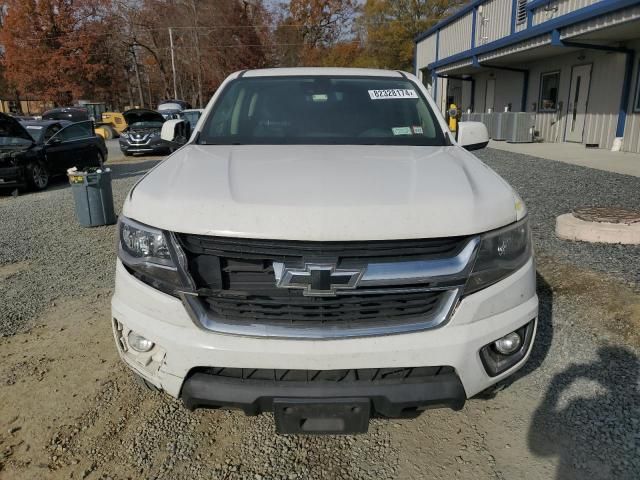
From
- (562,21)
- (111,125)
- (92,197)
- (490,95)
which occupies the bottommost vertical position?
(111,125)

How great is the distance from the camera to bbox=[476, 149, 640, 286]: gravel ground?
4.60 meters

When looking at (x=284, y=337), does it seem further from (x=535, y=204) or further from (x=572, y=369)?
(x=535, y=204)

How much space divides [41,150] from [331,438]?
10086 mm

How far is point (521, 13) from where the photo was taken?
1777cm

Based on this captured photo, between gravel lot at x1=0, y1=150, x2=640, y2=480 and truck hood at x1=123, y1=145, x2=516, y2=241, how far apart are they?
3.06 ft

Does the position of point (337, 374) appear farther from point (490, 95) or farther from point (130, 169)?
point (490, 95)

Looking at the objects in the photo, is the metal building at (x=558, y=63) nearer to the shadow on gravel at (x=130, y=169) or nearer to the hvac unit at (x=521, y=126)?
the hvac unit at (x=521, y=126)

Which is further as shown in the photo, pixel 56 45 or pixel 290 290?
pixel 56 45

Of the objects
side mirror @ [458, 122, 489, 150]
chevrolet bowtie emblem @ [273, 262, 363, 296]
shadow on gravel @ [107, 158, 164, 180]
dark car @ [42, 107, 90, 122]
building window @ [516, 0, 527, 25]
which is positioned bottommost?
shadow on gravel @ [107, 158, 164, 180]

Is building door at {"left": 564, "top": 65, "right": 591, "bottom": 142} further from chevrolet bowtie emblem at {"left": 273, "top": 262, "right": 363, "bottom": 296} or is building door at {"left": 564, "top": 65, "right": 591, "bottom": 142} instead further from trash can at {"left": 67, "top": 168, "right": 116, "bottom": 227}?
chevrolet bowtie emblem at {"left": 273, "top": 262, "right": 363, "bottom": 296}

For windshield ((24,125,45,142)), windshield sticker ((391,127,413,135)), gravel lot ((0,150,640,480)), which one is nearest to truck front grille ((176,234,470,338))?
gravel lot ((0,150,640,480))

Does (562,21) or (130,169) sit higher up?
(562,21)

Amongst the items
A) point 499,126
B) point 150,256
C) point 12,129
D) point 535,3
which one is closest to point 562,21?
point 535,3

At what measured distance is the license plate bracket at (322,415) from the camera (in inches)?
73.5
